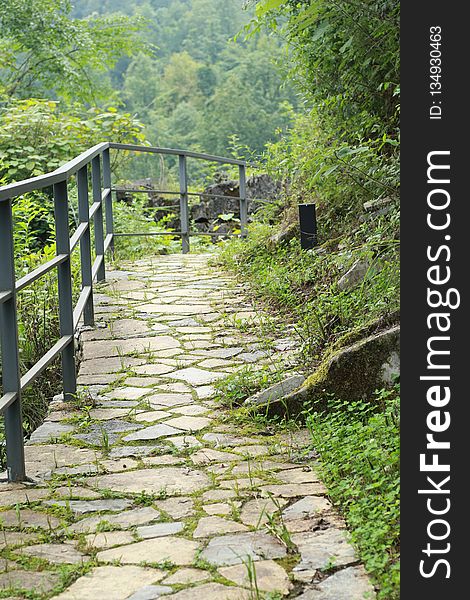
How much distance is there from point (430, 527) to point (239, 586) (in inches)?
27.6

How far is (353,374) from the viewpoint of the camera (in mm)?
3656

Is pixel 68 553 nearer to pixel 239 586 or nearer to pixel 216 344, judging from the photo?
pixel 239 586

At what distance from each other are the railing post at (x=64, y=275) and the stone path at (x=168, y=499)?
0.21 m

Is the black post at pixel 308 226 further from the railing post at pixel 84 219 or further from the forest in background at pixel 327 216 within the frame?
the railing post at pixel 84 219

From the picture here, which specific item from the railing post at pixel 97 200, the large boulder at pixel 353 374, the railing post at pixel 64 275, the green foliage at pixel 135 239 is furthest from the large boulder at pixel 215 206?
the large boulder at pixel 353 374

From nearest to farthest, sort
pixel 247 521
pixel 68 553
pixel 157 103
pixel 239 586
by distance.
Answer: pixel 239 586
pixel 68 553
pixel 247 521
pixel 157 103

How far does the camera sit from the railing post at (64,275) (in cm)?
405

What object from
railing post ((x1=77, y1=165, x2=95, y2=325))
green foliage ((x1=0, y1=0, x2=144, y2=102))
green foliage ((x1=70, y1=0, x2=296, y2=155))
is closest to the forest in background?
railing post ((x1=77, y1=165, x2=95, y2=325))

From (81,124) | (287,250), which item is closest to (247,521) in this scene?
(287,250)

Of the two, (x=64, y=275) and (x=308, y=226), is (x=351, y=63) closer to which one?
(x=308, y=226)

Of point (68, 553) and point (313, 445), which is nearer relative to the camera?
point (68, 553)

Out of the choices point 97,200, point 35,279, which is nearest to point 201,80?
point 97,200

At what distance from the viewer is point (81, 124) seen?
11094 millimetres

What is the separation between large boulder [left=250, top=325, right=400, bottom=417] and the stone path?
18cm
